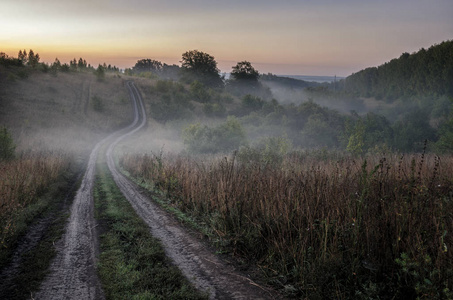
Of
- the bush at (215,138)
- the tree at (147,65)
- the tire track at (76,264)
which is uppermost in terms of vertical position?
the tree at (147,65)

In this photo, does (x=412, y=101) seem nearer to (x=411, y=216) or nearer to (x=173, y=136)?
(x=173, y=136)

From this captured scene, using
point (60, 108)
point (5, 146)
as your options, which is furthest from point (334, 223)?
point (60, 108)

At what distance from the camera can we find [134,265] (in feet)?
17.3

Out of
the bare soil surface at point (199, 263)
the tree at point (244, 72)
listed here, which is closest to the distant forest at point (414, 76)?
the tree at point (244, 72)

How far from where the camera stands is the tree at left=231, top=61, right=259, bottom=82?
10156cm

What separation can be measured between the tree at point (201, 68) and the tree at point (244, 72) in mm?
7049

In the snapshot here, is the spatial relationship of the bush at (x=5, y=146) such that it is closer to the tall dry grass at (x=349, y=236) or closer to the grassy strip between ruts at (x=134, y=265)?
the grassy strip between ruts at (x=134, y=265)

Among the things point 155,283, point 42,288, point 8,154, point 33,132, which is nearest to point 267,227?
point 155,283

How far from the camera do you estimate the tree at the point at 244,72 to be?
333ft

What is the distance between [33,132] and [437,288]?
42.1 metres

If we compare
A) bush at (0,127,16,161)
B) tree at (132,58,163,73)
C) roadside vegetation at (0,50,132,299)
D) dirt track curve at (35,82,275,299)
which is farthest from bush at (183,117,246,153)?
tree at (132,58,163,73)

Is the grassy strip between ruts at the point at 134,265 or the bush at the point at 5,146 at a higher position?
the bush at the point at 5,146

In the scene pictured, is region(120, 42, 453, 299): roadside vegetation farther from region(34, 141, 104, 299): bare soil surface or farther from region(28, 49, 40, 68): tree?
region(28, 49, 40, 68): tree

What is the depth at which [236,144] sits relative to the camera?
94.9 ft
